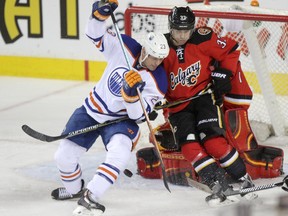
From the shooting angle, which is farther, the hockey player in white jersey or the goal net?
the goal net

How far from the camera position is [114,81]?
3.02 m

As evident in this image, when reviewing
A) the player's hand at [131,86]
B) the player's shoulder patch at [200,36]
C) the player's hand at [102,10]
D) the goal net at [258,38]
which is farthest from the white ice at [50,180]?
the player's hand at [102,10]

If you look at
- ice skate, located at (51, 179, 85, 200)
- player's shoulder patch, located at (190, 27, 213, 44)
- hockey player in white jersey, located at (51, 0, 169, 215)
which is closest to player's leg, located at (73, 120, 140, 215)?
hockey player in white jersey, located at (51, 0, 169, 215)

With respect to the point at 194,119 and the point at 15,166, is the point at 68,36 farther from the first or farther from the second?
the point at 194,119

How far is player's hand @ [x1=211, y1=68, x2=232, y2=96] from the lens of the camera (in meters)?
3.26

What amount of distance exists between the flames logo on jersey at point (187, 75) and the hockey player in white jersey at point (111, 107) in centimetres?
19

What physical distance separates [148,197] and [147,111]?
1.37ft

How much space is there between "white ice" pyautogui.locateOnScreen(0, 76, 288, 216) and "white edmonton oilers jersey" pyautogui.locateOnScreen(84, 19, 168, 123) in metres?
0.40

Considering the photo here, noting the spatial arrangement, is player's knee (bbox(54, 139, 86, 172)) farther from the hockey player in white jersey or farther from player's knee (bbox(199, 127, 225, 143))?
player's knee (bbox(199, 127, 225, 143))

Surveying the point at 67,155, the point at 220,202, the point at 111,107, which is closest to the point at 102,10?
the point at 111,107

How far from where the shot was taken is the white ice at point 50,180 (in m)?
3.04

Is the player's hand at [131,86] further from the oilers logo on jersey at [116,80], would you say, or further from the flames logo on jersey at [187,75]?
the flames logo on jersey at [187,75]

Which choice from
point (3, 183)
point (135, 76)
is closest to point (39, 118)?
point (3, 183)

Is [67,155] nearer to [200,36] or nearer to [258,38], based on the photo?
[200,36]
